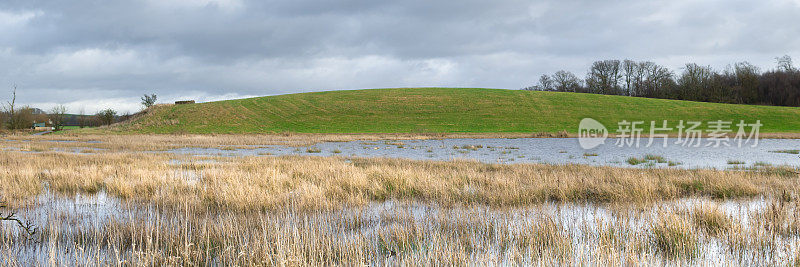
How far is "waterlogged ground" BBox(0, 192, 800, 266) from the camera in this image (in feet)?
14.2

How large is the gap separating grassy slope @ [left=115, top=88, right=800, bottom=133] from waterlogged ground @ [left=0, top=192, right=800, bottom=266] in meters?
47.6

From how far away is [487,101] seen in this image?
244 feet

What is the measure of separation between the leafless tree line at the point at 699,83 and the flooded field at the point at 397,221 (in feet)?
312

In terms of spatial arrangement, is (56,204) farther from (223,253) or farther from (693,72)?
(693,72)

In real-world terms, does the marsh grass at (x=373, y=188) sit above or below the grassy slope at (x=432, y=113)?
below

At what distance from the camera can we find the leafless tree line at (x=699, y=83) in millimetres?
86562

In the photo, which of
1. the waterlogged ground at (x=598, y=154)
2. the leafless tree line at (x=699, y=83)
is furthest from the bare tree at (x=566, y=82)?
the waterlogged ground at (x=598, y=154)

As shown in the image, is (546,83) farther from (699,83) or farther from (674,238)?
(674,238)

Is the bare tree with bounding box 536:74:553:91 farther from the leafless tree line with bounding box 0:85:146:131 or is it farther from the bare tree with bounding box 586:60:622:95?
the leafless tree line with bounding box 0:85:146:131

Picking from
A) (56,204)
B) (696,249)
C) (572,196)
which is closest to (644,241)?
(696,249)

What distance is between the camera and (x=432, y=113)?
2603 inches

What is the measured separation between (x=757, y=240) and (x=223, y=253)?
5891mm

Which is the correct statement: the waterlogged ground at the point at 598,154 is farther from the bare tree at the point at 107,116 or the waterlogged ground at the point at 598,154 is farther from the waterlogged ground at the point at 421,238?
the bare tree at the point at 107,116


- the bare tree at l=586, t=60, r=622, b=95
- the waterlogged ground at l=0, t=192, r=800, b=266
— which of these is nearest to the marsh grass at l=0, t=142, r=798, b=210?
the waterlogged ground at l=0, t=192, r=800, b=266
